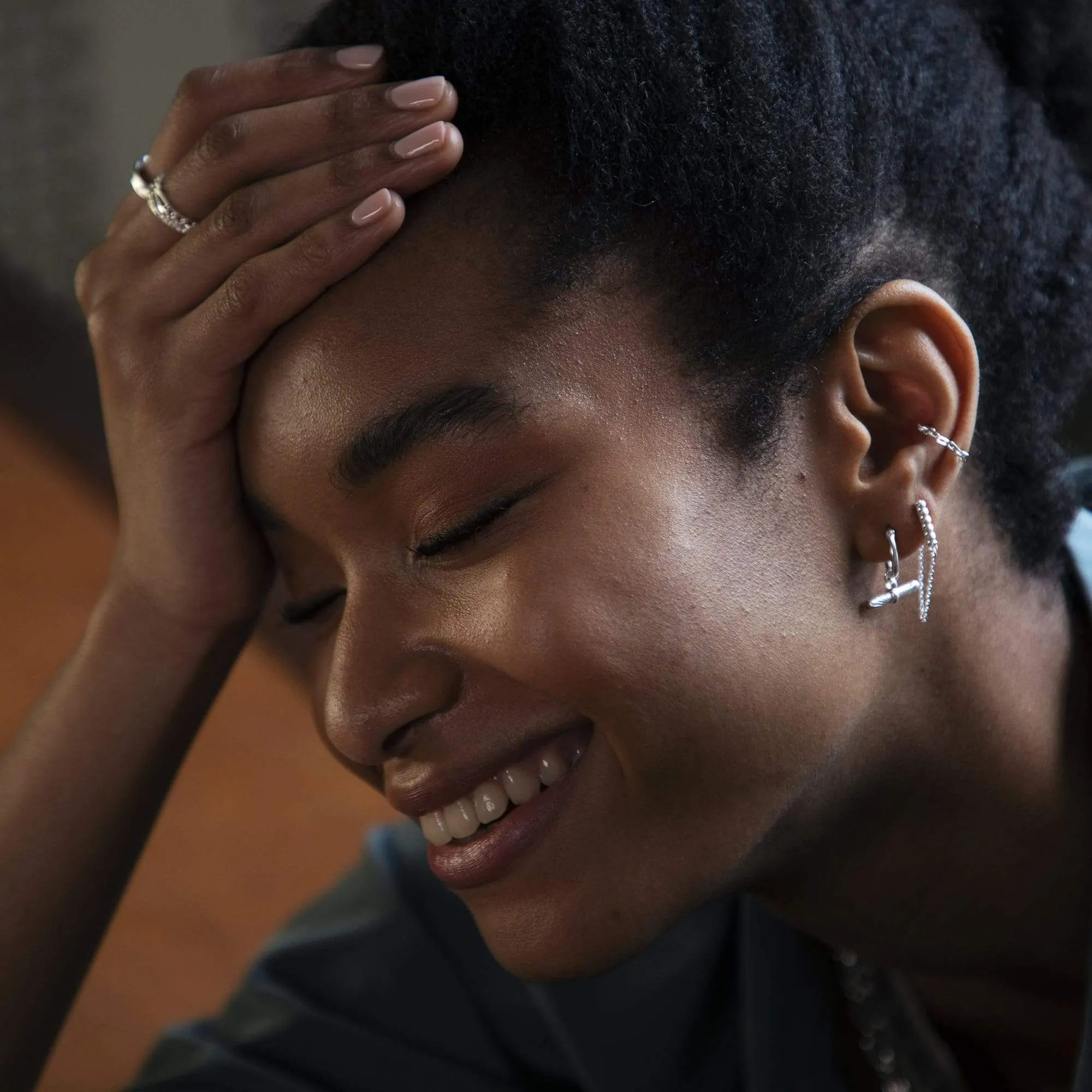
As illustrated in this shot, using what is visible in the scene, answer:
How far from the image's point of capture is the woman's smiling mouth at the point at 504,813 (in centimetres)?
87

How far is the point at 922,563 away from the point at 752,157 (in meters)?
0.28

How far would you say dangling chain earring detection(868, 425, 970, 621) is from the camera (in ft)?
2.85

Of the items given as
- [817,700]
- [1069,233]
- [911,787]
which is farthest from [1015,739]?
[1069,233]

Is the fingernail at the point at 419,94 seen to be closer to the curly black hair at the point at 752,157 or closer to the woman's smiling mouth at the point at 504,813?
the curly black hair at the point at 752,157

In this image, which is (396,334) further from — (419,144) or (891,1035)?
(891,1035)

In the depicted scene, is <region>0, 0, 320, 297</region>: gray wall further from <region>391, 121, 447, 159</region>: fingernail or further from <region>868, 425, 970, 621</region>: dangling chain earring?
<region>868, 425, 970, 621</region>: dangling chain earring

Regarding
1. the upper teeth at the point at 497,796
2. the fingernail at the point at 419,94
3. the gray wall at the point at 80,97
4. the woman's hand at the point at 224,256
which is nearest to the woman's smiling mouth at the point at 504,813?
the upper teeth at the point at 497,796

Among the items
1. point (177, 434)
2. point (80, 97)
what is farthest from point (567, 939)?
point (80, 97)

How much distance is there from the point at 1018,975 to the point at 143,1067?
28.9 inches

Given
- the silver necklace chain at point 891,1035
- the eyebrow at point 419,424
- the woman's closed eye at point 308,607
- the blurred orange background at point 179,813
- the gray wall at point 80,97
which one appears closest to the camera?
the eyebrow at point 419,424

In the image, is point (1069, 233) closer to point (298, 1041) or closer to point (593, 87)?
point (593, 87)

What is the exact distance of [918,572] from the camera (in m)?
0.90

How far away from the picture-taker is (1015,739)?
987 millimetres

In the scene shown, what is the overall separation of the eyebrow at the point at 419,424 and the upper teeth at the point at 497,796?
21cm
